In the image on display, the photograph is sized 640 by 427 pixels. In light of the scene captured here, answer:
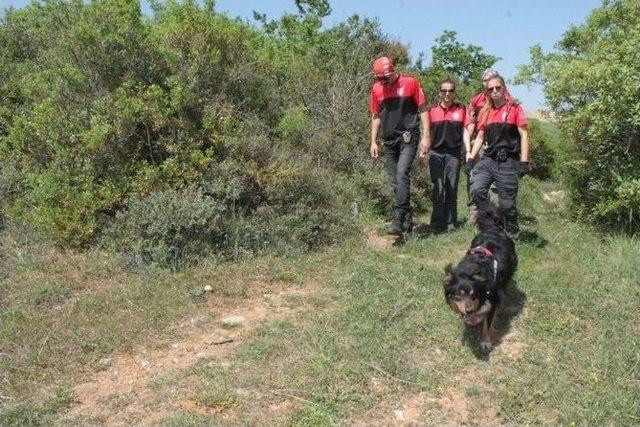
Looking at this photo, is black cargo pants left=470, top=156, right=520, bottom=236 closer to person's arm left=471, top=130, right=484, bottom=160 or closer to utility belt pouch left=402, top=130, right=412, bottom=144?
person's arm left=471, top=130, right=484, bottom=160

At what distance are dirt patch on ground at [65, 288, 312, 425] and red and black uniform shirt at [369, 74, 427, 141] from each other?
96.9 inches

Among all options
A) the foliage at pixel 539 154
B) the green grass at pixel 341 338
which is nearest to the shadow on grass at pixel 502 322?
the green grass at pixel 341 338

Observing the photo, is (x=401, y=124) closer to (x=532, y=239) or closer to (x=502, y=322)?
(x=532, y=239)

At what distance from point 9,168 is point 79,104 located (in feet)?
5.14

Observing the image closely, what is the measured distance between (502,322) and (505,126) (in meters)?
2.34

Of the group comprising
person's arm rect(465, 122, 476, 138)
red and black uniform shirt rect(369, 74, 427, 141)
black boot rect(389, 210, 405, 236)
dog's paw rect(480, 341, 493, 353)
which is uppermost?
red and black uniform shirt rect(369, 74, 427, 141)

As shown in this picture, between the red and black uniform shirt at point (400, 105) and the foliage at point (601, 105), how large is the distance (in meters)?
1.72

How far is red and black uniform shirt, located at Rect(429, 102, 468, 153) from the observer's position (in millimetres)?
7312

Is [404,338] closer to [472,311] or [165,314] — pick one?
[472,311]

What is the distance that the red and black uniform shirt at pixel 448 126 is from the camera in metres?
7.31

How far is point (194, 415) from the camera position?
139 inches

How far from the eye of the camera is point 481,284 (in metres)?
4.12

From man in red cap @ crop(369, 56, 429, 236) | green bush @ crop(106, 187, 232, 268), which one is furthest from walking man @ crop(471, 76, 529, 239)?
green bush @ crop(106, 187, 232, 268)

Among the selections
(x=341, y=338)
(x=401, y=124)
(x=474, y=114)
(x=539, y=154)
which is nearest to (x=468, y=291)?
(x=341, y=338)
